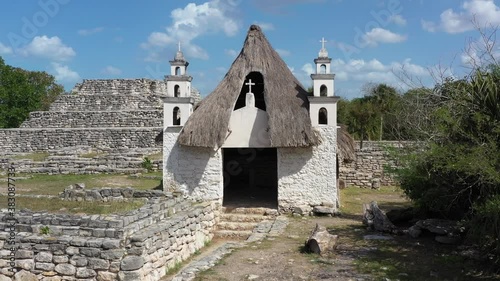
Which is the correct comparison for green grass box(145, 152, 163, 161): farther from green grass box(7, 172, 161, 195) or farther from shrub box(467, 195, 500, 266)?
shrub box(467, 195, 500, 266)

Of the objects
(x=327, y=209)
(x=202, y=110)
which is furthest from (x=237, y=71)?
(x=327, y=209)

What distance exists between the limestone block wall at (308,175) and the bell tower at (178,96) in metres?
2.76

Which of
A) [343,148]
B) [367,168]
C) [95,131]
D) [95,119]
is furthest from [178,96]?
[95,119]

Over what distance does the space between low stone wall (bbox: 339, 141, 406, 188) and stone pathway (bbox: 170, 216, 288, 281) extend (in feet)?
26.3

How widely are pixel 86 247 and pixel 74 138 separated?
66.9 ft

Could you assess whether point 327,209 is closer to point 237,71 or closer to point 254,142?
point 254,142

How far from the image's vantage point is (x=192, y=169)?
40.0 ft

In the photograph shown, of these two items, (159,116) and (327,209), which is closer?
(327,209)

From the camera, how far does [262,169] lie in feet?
56.1

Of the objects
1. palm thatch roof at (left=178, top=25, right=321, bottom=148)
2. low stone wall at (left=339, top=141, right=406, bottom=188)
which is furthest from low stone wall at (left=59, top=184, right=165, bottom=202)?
low stone wall at (left=339, top=141, right=406, bottom=188)

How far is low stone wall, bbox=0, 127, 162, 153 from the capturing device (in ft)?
82.9

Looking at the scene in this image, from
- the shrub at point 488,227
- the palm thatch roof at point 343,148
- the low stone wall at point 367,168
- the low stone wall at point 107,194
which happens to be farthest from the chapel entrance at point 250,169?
the shrub at point 488,227

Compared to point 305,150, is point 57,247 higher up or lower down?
lower down

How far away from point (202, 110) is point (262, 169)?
5.50 metres
